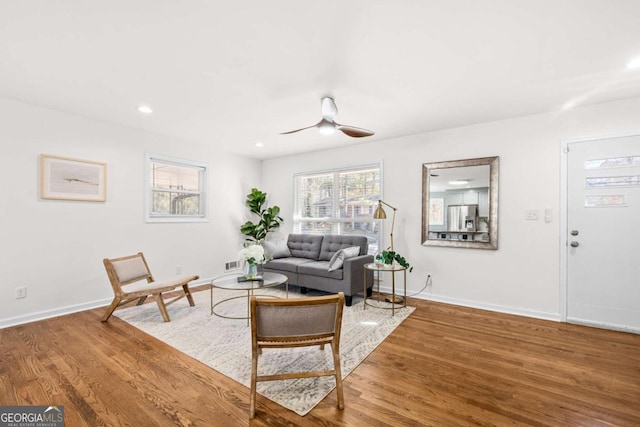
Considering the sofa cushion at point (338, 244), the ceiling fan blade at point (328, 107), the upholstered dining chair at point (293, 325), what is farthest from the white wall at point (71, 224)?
the upholstered dining chair at point (293, 325)

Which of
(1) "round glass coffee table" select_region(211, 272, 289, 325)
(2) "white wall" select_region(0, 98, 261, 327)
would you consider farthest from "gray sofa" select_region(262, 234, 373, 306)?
(2) "white wall" select_region(0, 98, 261, 327)

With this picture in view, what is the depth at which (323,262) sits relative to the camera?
4.49m

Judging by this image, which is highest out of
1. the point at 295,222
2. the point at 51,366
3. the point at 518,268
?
the point at 295,222

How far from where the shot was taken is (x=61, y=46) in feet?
7.22

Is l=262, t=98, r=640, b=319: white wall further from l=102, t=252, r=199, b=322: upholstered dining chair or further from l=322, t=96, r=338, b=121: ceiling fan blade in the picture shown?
l=102, t=252, r=199, b=322: upholstered dining chair

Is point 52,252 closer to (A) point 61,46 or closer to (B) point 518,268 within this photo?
(A) point 61,46

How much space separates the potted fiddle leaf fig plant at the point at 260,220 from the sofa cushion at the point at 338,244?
4.52ft

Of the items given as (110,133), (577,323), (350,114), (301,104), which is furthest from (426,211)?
(110,133)

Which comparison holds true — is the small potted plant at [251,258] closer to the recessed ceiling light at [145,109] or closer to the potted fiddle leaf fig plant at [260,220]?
the recessed ceiling light at [145,109]

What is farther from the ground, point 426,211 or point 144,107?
point 144,107

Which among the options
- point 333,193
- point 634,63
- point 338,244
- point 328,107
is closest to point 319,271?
point 338,244

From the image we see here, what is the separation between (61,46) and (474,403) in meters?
3.89

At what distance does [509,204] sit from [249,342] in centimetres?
350

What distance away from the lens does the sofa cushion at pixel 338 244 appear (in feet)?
14.9
